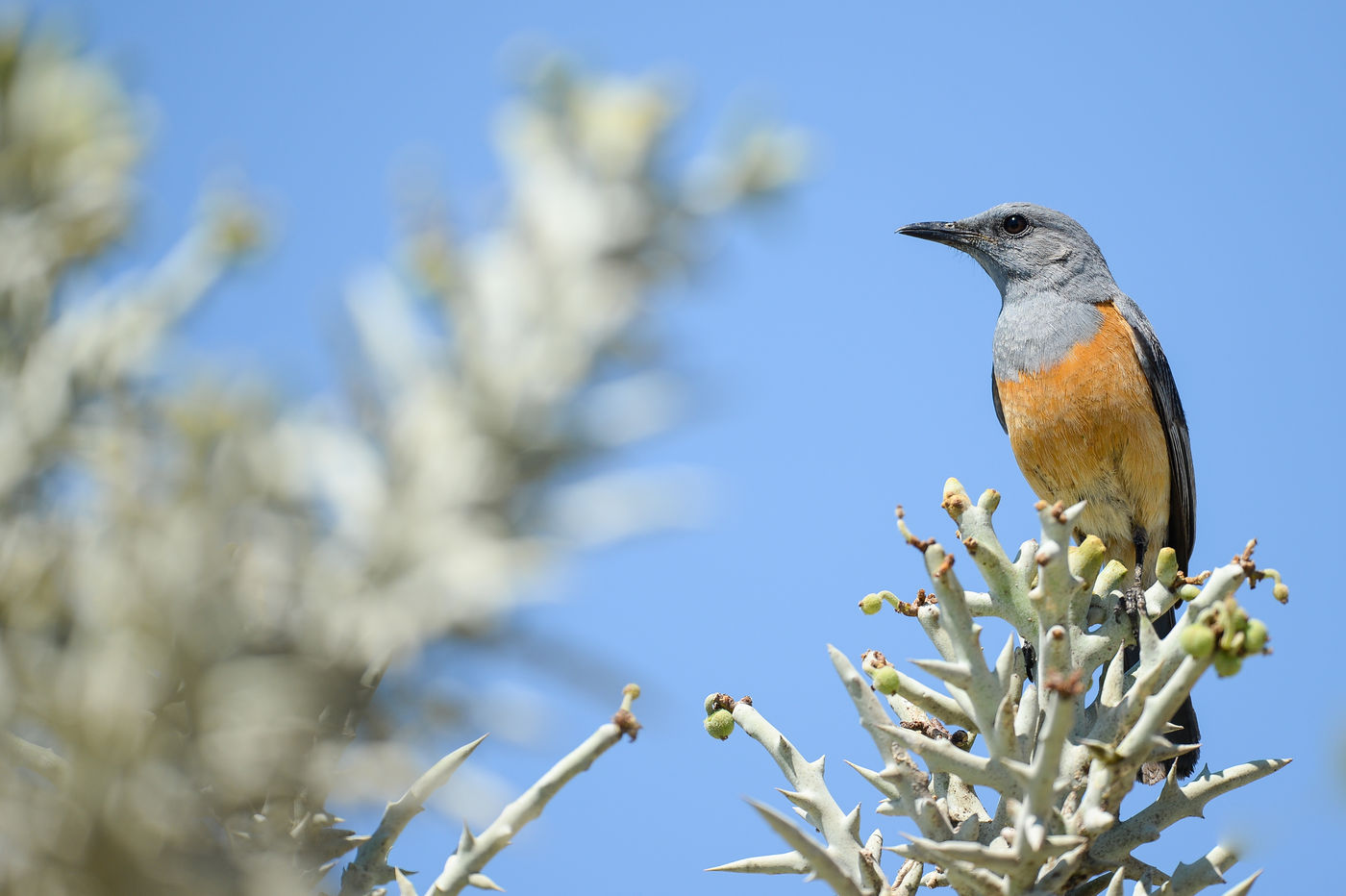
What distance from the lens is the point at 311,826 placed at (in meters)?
2.35

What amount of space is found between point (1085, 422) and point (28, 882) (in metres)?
5.12

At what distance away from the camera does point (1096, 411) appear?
18.1 ft

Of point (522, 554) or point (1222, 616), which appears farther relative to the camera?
point (1222, 616)

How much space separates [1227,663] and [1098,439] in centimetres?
341

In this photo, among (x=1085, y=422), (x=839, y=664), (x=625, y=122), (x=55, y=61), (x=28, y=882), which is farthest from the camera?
(x=1085, y=422)

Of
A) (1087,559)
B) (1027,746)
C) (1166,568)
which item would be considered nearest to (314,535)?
(1027,746)

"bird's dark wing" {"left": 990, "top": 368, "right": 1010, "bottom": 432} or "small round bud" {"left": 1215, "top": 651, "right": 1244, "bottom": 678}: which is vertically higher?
"bird's dark wing" {"left": 990, "top": 368, "right": 1010, "bottom": 432}

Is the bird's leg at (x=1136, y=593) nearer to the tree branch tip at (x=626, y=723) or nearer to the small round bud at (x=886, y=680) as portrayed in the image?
the small round bud at (x=886, y=680)

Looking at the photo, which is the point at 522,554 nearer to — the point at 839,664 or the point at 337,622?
the point at 337,622

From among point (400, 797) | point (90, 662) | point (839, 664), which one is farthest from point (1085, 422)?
point (90, 662)

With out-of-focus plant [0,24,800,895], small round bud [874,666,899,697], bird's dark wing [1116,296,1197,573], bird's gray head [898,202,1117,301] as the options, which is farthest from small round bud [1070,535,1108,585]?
bird's gray head [898,202,1117,301]

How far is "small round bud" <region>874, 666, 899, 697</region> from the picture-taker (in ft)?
8.89

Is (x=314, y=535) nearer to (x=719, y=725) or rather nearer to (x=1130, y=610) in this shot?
(x=719, y=725)

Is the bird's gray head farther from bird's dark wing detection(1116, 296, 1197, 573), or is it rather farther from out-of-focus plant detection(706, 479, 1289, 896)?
out-of-focus plant detection(706, 479, 1289, 896)
